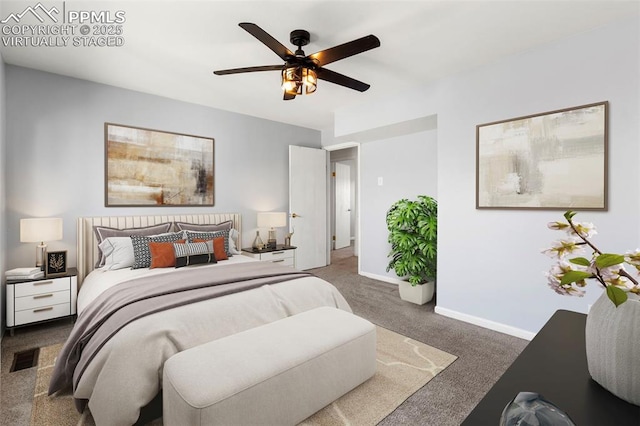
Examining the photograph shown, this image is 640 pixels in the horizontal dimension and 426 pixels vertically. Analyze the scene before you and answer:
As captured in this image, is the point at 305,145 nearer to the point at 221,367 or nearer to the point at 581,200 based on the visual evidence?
the point at 581,200

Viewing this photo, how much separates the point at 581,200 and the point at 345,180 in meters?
5.98

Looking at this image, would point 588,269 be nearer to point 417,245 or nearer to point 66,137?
point 417,245

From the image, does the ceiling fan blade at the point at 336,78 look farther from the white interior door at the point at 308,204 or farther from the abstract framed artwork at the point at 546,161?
the white interior door at the point at 308,204

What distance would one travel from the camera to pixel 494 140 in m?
2.89

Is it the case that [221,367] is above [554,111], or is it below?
below

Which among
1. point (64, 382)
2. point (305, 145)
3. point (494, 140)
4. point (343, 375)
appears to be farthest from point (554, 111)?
point (64, 382)

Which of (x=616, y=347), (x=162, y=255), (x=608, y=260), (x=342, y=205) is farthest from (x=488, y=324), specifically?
(x=342, y=205)

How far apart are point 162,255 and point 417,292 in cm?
288

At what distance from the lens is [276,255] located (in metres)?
4.49

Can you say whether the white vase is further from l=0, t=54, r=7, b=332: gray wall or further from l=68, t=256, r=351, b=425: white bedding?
l=0, t=54, r=7, b=332: gray wall

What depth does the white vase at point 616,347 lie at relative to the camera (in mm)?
717

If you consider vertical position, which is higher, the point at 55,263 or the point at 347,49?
the point at 347,49

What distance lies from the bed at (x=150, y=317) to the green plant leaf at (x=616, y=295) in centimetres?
183

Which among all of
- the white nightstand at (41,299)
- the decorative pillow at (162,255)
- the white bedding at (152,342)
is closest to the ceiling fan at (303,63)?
the white bedding at (152,342)
